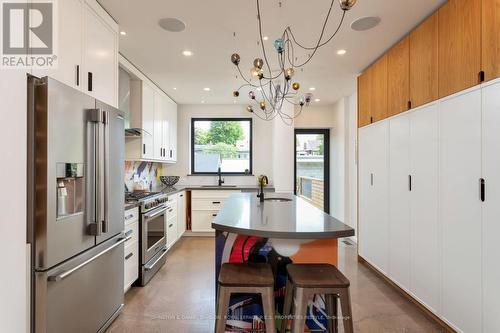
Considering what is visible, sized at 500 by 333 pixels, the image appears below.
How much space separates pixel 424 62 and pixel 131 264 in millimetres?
3503

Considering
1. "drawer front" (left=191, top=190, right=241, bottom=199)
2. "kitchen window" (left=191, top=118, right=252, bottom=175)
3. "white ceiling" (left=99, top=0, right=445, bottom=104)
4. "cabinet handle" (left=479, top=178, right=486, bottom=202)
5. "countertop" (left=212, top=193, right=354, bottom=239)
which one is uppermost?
"white ceiling" (left=99, top=0, right=445, bottom=104)

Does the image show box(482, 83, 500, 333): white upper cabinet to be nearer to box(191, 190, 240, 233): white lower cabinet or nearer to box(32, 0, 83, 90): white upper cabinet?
box(32, 0, 83, 90): white upper cabinet

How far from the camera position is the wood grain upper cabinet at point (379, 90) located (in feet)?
10.5

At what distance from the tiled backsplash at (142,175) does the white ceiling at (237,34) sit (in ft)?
4.60

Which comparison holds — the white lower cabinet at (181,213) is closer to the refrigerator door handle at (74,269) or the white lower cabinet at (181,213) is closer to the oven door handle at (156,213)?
the oven door handle at (156,213)

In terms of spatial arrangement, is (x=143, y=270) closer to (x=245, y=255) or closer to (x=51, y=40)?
(x=245, y=255)

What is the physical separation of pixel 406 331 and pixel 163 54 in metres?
3.69

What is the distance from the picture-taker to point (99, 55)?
2277 millimetres

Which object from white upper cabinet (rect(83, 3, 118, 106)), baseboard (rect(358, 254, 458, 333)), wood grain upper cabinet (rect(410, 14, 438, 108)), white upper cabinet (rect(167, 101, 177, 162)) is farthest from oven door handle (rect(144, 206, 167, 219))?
wood grain upper cabinet (rect(410, 14, 438, 108))

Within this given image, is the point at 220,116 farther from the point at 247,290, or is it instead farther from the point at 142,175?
the point at 247,290

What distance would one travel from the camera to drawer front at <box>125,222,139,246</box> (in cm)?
276

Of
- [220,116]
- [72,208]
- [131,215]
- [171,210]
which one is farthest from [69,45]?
[220,116]

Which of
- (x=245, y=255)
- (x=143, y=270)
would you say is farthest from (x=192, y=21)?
(x=143, y=270)

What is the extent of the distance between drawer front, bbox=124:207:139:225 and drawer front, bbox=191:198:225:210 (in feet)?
6.99
